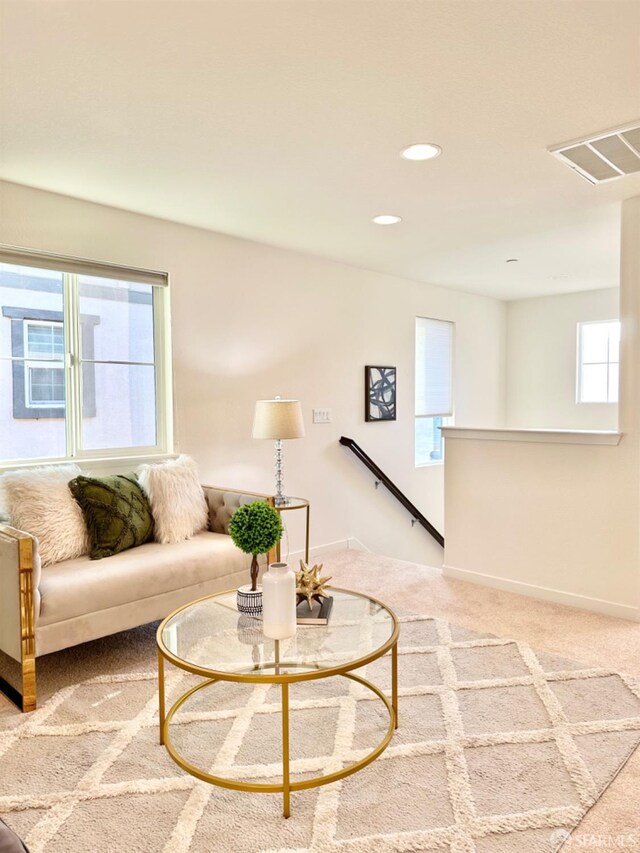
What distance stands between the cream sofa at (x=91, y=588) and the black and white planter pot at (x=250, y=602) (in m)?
0.70

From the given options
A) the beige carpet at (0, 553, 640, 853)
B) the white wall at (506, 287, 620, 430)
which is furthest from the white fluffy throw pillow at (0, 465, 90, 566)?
the white wall at (506, 287, 620, 430)

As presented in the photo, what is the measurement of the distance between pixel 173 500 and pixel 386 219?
6.82ft

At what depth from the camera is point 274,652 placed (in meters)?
1.92

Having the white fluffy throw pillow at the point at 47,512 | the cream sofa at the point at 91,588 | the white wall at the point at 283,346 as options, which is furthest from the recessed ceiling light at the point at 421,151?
the white fluffy throw pillow at the point at 47,512

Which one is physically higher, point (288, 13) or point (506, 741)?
point (288, 13)

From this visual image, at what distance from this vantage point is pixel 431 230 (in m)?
3.81

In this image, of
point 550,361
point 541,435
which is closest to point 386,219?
point 541,435

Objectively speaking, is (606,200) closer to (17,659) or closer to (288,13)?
(288,13)

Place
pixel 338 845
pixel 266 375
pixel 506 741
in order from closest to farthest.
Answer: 1. pixel 338 845
2. pixel 506 741
3. pixel 266 375

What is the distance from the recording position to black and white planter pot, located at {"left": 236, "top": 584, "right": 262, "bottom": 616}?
2196 mm

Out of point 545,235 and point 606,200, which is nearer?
point 606,200

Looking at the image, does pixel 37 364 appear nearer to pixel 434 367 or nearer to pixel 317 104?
pixel 317 104

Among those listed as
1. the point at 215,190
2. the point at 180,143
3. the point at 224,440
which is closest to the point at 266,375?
the point at 224,440

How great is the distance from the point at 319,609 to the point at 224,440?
6.41ft
